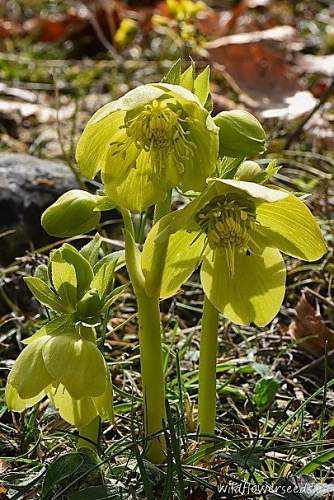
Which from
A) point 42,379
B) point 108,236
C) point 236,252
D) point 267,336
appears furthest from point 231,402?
point 108,236

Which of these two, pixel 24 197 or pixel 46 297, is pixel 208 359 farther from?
pixel 24 197

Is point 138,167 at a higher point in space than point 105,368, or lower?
higher

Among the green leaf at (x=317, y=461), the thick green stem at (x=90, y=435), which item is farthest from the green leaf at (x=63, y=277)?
the green leaf at (x=317, y=461)

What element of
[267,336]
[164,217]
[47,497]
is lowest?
[267,336]

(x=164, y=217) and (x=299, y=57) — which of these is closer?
(x=164, y=217)

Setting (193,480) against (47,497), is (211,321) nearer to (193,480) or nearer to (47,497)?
(193,480)

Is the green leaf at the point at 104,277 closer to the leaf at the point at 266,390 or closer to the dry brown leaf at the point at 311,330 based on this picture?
the leaf at the point at 266,390

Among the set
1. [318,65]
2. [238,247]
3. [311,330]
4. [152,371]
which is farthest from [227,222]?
[318,65]
